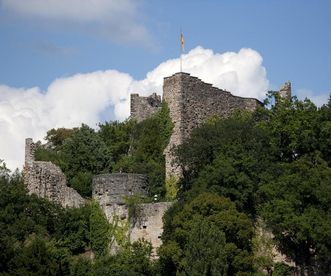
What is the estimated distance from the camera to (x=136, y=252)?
42.4 m

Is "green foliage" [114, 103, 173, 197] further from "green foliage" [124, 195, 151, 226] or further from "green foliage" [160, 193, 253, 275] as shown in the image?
"green foliage" [160, 193, 253, 275]

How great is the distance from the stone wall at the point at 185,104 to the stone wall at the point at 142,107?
22.1 feet

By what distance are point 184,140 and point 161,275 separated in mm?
8591

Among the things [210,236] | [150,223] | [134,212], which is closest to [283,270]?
[210,236]

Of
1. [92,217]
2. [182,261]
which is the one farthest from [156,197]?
[182,261]

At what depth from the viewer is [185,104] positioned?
48.4 metres

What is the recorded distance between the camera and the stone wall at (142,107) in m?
56.2

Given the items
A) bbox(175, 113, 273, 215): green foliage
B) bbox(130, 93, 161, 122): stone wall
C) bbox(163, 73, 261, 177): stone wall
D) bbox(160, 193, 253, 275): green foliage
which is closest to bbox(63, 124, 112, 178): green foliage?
bbox(130, 93, 161, 122): stone wall

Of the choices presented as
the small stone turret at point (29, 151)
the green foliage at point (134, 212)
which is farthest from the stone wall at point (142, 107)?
the green foliage at point (134, 212)

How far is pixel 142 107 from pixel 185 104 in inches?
341

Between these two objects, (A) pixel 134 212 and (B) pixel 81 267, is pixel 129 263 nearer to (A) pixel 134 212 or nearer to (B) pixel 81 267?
(B) pixel 81 267

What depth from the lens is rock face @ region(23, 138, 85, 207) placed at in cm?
4716

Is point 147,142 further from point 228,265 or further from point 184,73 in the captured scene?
point 228,265

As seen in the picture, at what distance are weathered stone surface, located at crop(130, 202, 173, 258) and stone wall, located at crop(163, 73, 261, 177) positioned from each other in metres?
3.56
